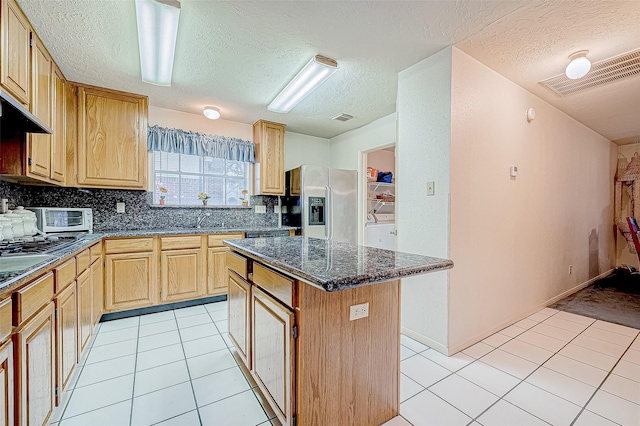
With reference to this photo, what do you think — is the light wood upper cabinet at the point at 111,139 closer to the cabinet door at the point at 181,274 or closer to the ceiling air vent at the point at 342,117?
the cabinet door at the point at 181,274

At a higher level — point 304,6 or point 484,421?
point 304,6

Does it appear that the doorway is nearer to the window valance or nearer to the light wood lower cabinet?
the window valance

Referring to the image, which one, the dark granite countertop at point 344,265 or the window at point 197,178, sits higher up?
the window at point 197,178

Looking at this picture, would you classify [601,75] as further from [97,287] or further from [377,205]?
[97,287]

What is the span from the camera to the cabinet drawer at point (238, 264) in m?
1.78

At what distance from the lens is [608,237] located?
191 inches

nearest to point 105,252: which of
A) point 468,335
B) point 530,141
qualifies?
point 468,335

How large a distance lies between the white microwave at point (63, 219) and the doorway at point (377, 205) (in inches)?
138

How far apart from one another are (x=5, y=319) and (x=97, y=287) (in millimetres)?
1822

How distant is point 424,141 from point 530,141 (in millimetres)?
1465

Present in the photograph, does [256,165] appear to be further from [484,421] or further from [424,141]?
[484,421]

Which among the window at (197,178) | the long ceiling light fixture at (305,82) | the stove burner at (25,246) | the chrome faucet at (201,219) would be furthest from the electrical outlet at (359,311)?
the window at (197,178)

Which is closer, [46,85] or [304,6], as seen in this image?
[304,6]

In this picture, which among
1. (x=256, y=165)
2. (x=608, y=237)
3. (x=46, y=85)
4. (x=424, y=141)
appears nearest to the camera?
(x=46, y=85)
